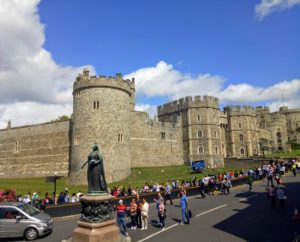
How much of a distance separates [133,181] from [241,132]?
31995mm

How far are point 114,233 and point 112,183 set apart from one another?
2242 centimetres

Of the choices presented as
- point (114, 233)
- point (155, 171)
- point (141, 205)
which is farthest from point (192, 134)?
point (114, 233)

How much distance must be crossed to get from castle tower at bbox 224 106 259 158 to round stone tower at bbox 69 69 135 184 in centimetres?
2881

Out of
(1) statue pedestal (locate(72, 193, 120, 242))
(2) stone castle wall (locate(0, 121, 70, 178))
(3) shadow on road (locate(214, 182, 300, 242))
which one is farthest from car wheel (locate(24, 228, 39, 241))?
(2) stone castle wall (locate(0, 121, 70, 178))

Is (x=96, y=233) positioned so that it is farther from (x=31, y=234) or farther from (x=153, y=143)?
(x=153, y=143)

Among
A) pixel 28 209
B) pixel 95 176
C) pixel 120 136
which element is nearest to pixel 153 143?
pixel 120 136

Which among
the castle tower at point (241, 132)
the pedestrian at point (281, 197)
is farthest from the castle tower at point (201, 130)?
the pedestrian at point (281, 197)

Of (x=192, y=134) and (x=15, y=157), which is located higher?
(x=192, y=134)

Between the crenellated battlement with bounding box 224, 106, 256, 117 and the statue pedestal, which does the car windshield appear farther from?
the crenellated battlement with bounding box 224, 106, 256, 117

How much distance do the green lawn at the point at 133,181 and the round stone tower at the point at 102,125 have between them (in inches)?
62.9

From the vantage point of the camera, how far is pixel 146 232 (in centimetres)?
1355

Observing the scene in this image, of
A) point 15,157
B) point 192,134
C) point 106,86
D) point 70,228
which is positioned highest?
point 106,86

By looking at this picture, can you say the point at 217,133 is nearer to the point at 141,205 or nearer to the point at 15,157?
the point at 15,157

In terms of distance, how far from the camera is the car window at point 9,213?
13.8 meters
